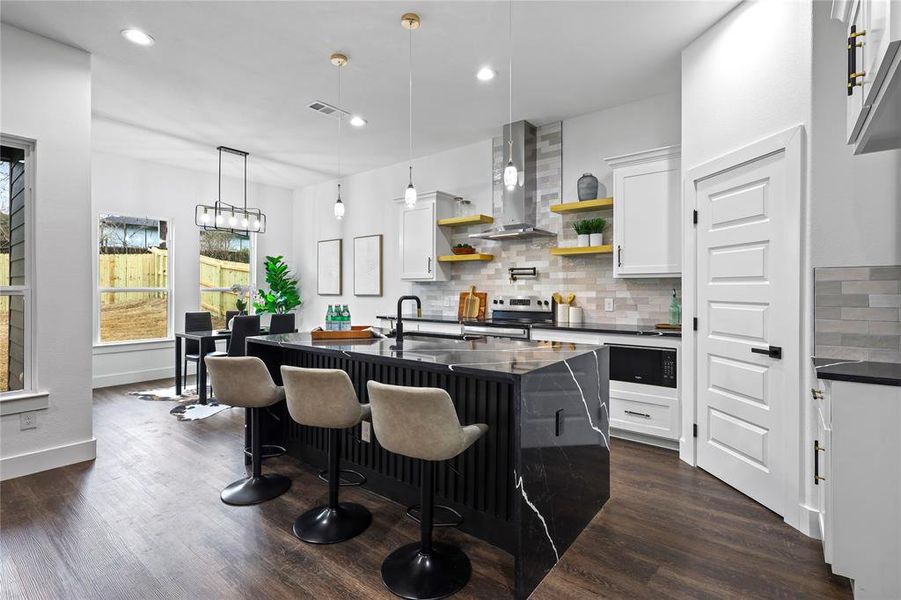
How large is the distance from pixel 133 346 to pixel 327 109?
422 centimetres

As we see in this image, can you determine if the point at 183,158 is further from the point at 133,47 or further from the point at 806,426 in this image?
the point at 806,426

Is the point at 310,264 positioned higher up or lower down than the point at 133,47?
lower down

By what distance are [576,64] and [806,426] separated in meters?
2.97

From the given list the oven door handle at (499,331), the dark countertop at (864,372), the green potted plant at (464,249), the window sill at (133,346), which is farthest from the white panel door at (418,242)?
the dark countertop at (864,372)

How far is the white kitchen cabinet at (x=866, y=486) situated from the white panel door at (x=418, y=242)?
4296 mm

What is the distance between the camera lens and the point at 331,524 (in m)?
2.39

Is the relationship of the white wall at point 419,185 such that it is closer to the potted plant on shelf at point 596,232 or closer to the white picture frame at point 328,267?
the white picture frame at point 328,267

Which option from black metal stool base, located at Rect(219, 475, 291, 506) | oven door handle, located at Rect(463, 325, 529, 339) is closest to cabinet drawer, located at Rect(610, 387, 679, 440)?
oven door handle, located at Rect(463, 325, 529, 339)

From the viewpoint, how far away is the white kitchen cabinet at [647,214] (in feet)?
12.4

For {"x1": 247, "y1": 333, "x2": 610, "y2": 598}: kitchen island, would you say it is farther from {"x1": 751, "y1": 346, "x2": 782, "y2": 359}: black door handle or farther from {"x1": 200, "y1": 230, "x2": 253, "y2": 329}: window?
{"x1": 200, "y1": 230, "x2": 253, "y2": 329}: window

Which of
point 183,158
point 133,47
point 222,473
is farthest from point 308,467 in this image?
point 183,158

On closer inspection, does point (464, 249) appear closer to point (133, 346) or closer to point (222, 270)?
point (222, 270)

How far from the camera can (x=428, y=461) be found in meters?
2.00

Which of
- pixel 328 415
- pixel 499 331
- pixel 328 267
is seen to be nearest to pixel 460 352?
pixel 328 415
